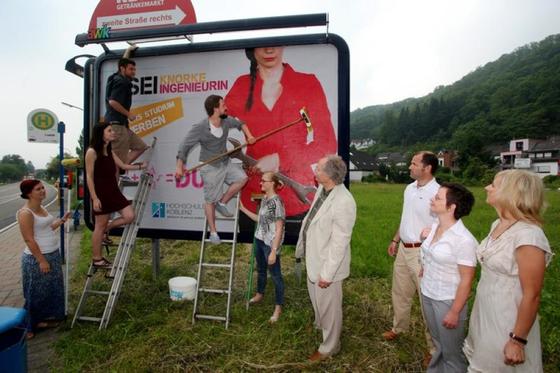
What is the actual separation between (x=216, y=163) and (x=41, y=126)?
4.74 meters

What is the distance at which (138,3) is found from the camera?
210 inches

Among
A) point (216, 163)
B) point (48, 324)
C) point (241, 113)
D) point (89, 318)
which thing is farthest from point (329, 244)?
point (48, 324)

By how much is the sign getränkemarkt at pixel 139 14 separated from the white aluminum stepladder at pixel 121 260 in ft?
5.79

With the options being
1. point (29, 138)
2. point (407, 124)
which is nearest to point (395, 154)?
point (407, 124)

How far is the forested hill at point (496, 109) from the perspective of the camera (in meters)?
94.4

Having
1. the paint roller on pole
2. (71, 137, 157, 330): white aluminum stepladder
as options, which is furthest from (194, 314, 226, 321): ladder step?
the paint roller on pole

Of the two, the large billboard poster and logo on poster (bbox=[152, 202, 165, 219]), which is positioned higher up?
the large billboard poster

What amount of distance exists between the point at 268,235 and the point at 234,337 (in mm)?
1327

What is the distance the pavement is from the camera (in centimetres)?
408

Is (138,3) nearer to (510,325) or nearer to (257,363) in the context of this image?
(257,363)

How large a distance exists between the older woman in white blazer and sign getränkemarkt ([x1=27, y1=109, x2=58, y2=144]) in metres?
6.54

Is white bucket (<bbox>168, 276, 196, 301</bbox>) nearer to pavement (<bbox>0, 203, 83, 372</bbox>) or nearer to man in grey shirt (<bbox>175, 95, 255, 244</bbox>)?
man in grey shirt (<bbox>175, 95, 255, 244</bbox>)

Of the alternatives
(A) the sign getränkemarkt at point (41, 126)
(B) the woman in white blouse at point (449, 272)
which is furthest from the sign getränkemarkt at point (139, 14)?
(B) the woman in white blouse at point (449, 272)

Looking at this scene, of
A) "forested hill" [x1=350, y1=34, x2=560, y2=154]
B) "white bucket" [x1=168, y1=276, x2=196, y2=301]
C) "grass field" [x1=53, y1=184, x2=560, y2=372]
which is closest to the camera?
"grass field" [x1=53, y1=184, x2=560, y2=372]
